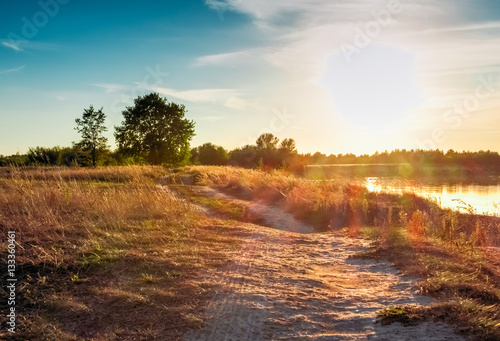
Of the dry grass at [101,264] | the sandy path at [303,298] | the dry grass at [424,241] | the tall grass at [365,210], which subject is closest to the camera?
the sandy path at [303,298]

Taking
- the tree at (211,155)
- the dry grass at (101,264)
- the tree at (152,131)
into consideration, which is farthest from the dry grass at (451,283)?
the tree at (211,155)

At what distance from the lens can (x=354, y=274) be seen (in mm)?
7402

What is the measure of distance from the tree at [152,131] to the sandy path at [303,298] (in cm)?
4483

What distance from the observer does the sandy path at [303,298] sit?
15.0 ft

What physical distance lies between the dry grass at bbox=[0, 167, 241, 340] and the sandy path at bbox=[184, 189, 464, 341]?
1.36 feet

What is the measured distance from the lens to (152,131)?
51.8 meters

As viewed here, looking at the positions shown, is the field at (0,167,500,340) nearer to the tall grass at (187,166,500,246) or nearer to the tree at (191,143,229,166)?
the tall grass at (187,166,500,246)

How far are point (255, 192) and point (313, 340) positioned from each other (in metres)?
17.9

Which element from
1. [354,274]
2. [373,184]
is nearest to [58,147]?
[373,184]

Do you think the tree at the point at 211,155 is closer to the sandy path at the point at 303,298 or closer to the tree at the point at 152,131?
the tree at the point at 152,131

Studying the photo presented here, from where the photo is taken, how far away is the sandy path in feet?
15.0

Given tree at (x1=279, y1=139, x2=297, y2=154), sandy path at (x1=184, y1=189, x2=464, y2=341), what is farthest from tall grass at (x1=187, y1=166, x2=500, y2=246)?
tree at (x1=279, y1=139, x2=297, y2=154)

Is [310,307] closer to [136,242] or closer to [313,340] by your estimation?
[313,340]

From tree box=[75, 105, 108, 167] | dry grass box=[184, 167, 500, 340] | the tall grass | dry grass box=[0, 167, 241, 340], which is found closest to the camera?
dry grass box=[0, 167, 241, 340]
